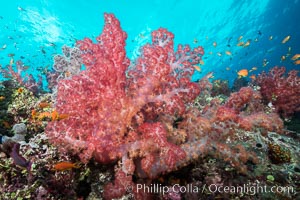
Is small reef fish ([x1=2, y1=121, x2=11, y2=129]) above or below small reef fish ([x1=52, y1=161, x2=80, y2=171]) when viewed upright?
above

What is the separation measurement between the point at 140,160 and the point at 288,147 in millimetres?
3487

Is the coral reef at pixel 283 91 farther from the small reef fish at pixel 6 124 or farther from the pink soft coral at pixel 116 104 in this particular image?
the small reef fish at pixel 6 124

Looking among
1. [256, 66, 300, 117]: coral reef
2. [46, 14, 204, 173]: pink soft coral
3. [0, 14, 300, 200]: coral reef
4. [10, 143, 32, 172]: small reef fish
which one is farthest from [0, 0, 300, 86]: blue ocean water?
[10, 143, 32, 172]: small reef fish

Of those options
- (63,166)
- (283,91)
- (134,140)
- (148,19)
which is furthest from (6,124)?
(148,19)

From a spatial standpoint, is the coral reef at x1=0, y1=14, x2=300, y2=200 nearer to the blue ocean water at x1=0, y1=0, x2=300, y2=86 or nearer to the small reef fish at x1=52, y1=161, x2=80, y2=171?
the small reef fish at x1=52, y1=161, x2=80, y2=171

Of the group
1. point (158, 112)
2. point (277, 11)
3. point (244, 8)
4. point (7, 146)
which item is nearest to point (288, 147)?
point (158, 112)

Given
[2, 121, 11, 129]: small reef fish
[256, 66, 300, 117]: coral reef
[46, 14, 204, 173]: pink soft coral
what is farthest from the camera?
[256, 66, 300, 117]: coral reef

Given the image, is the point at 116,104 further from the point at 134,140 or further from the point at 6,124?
the point at 6,124

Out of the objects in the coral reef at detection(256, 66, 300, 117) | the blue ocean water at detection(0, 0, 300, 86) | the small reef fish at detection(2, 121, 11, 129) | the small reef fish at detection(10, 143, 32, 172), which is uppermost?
the blue ocean water at detection(0, 0, 300, 86)

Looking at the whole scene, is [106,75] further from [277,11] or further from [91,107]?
[277,11]

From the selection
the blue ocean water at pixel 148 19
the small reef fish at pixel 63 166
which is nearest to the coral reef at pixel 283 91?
the small reef fish at pixel 63 166

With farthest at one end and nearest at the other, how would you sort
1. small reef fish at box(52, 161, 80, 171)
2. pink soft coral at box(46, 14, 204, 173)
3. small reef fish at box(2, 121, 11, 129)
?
small reef fish at box(2, 121, 11, 129), small reef fish at box(52, 161, 80, 171), pink soft coral at box(46, 14, 204, 173)

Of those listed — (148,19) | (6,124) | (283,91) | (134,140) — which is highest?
(148,19)

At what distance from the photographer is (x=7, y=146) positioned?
3840 mm
